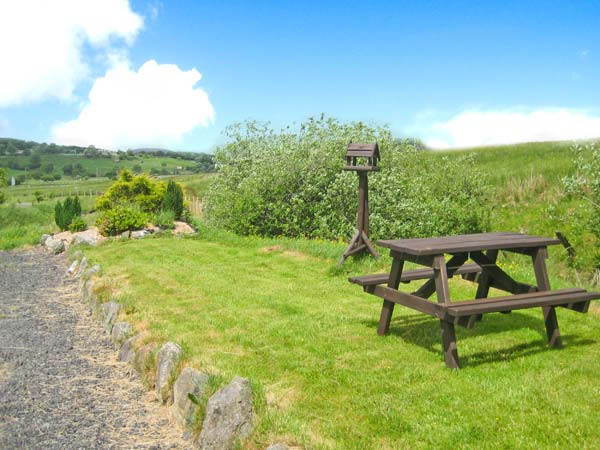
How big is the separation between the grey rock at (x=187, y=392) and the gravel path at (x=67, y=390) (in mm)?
167

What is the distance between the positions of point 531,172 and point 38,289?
22.9 meters

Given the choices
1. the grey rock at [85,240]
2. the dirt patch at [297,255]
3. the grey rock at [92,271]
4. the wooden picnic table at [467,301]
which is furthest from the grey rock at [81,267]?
the wooden picnic table at [467,301]

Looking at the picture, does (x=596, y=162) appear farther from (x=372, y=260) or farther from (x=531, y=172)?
(x=531, y=172)

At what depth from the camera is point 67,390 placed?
679cm

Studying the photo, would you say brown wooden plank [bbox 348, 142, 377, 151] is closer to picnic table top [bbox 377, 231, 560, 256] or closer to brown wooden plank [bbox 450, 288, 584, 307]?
picnic table top [bbox 377, 231, 560, 256]

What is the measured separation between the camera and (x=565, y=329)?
734 cm

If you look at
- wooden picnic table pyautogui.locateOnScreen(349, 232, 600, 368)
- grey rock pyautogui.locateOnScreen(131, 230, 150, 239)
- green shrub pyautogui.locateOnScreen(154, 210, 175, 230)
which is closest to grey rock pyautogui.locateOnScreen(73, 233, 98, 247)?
grey rock pyautogui.locateOnScreen(131, 230, 150, 239)

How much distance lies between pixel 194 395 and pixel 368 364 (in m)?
1.82

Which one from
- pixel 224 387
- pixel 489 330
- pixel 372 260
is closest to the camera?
Answer: pixel 224 387

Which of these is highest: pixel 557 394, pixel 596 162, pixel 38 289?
pixel 596 162

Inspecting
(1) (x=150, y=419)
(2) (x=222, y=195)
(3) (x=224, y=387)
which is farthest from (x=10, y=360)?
(2) (x=222, y=195)

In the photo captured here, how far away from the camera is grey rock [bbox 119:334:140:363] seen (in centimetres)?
755

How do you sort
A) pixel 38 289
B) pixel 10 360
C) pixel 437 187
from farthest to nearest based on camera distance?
pixel 437 187
pixel 38 289
pixel 10 360

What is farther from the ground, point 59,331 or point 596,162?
point 596,162
